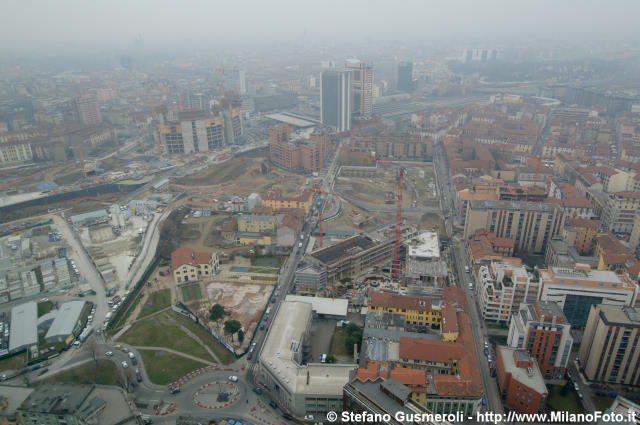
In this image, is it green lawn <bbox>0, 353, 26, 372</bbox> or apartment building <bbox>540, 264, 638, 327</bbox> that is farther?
apartment building <bbox>540, 264, 638, 327</bbox>

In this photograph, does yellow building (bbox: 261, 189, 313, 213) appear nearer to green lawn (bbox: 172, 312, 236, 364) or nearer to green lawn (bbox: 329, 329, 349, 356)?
green lawn (bbox: 172, 312, 236, 364)

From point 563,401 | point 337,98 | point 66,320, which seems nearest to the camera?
point 563,401

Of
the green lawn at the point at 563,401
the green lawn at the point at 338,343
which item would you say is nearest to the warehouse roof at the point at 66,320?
the green lawn at the point at 338,343

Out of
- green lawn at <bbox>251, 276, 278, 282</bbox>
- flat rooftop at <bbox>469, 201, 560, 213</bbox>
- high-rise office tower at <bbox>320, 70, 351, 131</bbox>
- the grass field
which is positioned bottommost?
the grass field

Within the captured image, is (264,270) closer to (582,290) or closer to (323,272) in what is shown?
(323,272)

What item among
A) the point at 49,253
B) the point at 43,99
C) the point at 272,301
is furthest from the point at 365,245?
the point at 43,99

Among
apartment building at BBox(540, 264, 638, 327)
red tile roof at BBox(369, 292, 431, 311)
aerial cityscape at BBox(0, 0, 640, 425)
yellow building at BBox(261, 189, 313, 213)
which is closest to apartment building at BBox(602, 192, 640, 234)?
aerial cityscape at BBox(0, 0, 640, 425)

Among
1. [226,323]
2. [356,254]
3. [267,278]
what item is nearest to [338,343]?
[226,323]
